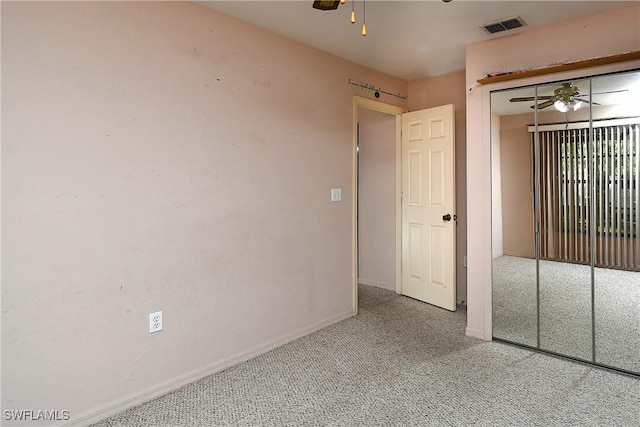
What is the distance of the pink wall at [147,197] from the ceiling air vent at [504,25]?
4.50 feet

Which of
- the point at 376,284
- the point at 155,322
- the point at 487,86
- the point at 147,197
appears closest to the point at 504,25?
the point at 487,86

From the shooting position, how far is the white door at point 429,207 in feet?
12.3

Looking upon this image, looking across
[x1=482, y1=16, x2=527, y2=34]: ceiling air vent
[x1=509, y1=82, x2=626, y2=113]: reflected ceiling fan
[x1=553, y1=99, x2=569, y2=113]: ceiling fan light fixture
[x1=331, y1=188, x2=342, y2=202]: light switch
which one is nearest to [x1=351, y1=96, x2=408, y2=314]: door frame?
[x1=331, y1=188, x2=342, y2=202]: light switch

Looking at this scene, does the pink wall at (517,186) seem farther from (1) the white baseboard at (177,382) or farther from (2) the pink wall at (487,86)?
(1) the white baseboard at (177,382)

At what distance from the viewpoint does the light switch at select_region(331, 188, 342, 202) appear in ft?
11.2

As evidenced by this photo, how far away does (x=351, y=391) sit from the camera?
7.48 ft

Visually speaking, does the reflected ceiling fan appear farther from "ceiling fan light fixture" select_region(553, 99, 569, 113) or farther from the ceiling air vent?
the ceiling air vent

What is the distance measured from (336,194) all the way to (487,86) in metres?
1.57

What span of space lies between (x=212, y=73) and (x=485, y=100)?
2182 millimetres

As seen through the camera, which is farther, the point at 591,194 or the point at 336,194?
the point at 336,194

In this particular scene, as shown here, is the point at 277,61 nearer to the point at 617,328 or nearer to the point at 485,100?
the point at 485,100

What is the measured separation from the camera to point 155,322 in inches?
89.2

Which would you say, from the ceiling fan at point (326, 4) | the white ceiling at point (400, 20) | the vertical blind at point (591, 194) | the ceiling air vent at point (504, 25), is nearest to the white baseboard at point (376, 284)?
the vertical blind at point (591, 194)

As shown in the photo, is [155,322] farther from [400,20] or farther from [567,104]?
[567,104]
